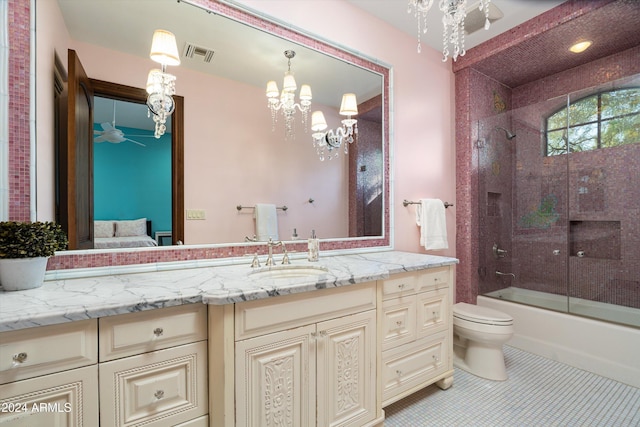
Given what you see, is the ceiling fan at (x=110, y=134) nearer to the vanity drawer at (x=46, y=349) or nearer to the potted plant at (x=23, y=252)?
the potted plant at (x=23, y=252)

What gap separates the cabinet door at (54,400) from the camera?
776 mm

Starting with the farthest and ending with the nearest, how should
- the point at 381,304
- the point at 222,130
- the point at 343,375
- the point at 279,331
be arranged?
the point at 222,130 < the point at 381,304 < the point at 343,375 < the point at 279,331

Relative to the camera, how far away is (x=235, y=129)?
5.39ft

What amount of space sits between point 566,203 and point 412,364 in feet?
7.44

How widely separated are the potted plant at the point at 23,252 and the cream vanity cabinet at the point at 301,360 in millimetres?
649

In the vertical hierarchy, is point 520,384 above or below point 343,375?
below

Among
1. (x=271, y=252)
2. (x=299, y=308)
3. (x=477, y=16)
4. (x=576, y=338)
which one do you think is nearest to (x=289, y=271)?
(x=271, y=252)

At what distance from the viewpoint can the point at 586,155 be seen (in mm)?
2643

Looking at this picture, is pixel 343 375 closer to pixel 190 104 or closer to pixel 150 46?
pixel 190 104

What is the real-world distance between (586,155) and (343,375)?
9.73 feet

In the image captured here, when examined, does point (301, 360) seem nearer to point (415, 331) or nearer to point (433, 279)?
point (415, 331)

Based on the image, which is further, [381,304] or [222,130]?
[222,130]

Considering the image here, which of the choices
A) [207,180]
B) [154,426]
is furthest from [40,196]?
[154,426]

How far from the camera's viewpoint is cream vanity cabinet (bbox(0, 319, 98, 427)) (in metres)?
0.77
